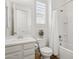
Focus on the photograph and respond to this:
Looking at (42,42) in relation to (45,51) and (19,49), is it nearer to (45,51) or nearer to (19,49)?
(45,51)

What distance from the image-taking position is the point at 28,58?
269cm

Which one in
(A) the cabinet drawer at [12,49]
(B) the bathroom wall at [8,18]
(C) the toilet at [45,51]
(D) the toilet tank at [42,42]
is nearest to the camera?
(A) the cabinet drawer at [12,49]

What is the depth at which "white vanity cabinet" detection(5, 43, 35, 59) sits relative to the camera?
2140 millimetres

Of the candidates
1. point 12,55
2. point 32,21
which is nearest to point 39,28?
point 32,21

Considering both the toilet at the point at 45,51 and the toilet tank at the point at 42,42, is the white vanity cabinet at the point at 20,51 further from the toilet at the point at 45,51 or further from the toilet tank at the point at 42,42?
the toilet tank at the point at 42,42

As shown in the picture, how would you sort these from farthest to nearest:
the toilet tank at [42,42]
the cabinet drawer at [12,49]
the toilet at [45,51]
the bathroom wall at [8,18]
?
1. the toilet tank at [42,42]
2. the toilet at [45,51]
3. the bathroom wall at [8,18]
4. the cabinet drawer at [12,49]

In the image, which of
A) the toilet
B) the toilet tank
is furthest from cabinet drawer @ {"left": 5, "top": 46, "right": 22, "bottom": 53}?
the toilet tank

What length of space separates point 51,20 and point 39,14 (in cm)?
59

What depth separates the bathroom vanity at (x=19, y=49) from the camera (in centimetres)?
214

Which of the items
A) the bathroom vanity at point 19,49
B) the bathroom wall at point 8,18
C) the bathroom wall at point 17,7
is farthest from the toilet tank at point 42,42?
the bathroom wall at point 8,18

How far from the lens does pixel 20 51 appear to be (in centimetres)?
243

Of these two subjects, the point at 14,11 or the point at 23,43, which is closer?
the point at 23,43
